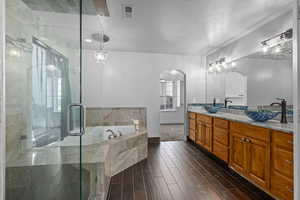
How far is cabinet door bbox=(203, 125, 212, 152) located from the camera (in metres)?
3.14

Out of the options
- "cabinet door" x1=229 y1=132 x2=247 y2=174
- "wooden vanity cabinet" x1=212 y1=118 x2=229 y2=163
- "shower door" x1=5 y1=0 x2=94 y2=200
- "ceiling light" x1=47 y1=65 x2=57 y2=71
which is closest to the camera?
"shower door" x1=5 y1=0 x2=94 y2=200

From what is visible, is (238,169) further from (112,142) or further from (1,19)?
(1,19)

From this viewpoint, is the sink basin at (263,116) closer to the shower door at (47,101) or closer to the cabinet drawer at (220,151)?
the cabinet drawer at (220,151)

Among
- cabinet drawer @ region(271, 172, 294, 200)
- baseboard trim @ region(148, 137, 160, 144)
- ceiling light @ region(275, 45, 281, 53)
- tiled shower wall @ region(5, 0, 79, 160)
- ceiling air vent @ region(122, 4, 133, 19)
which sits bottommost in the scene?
baseboard trim @ region(148, 137, 160, 144)

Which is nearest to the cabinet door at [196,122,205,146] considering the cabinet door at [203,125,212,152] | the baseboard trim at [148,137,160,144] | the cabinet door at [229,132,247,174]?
the cabinet door at [203,125,212,152]

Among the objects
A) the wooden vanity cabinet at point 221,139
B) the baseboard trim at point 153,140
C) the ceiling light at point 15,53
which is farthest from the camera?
the baseboard trim at point 153,140

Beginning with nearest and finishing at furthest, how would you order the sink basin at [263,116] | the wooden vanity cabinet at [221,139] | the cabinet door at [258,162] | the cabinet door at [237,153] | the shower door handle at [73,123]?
the shower door handle at [73,123] < the cabinet door at [258,162] < the sink basin at [263,116] < the cabinet door at [237,153] < the wooden vanity cabinet at [221,139]

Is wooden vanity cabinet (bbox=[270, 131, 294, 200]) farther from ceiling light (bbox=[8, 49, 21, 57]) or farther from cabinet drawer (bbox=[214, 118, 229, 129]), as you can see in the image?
ceiling light (bbox=[8, 49, 21, 57])

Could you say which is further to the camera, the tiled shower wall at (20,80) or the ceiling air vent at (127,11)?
the ceiling air vent at (127,11)

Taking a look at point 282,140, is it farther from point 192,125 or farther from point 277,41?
point 192,125

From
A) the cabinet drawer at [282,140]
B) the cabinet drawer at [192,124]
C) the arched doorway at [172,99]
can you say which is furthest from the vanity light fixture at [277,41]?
the arched doorway at [172,99]

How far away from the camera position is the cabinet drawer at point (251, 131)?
1.87m

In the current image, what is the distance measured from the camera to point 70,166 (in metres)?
1.61

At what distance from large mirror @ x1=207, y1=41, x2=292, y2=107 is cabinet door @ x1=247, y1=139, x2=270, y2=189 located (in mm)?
814
